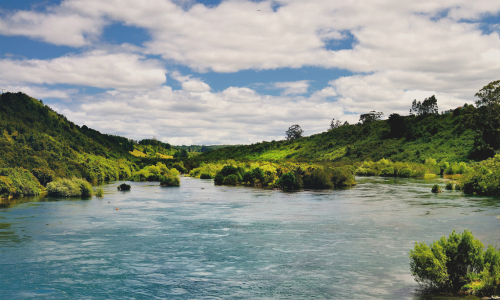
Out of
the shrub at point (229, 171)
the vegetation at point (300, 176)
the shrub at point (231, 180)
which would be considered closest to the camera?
the vegetation at point (300, 176)

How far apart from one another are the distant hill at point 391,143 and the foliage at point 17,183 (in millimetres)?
83027

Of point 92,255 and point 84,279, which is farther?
point 92,255

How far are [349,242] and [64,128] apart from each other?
396 ft

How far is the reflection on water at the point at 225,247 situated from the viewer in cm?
1762

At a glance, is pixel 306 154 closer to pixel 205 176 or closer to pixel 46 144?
pixel 205 176

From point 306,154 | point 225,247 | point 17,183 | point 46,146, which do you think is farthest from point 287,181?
point 306,154

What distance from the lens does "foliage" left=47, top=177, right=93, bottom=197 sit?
5462 cm

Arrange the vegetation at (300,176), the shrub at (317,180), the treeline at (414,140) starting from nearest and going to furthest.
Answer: the vegetation at (300,176)
the shrub at (317,180)
the treeline at (414,140)

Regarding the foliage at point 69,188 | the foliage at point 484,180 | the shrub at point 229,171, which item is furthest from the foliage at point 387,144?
the foliage at point 69,188

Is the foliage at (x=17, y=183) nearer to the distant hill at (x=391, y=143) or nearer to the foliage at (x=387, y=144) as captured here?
the foliage at (x=387, y=144)

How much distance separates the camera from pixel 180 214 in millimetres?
39000

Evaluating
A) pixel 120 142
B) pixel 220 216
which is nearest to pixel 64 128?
pixel 120 142

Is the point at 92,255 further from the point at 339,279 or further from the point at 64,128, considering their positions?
the point at 64,128

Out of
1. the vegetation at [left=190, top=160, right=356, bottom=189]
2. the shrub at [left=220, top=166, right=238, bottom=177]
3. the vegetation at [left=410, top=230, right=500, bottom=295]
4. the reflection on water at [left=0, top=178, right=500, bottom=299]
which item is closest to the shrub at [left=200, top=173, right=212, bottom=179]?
the shrub at [left=220, top=166, right=238, bottom=177]
